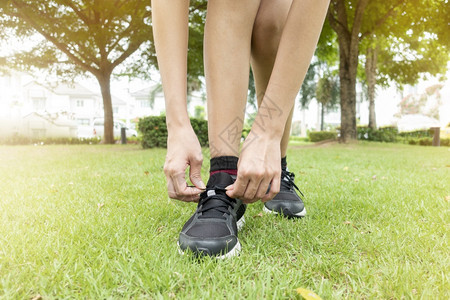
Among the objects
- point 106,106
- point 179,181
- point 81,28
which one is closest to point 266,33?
point 179,181

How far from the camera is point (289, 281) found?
0.91 meters

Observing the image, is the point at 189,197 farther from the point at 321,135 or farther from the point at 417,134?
the point at 321,135

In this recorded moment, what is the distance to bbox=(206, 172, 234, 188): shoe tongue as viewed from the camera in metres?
1.28

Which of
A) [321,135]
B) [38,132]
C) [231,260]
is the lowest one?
[231,260]

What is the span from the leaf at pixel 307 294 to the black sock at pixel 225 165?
60cm

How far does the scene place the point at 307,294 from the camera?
2.67 feet

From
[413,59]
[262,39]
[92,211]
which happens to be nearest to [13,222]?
[92,211]

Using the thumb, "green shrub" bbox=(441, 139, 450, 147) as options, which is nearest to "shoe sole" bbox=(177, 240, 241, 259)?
the thumb

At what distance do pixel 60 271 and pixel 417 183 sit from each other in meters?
2.74

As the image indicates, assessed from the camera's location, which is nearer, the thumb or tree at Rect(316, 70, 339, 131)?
the thumb

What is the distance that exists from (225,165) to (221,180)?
0.07m

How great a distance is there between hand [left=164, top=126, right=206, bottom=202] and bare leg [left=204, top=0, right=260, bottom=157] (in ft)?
0.59

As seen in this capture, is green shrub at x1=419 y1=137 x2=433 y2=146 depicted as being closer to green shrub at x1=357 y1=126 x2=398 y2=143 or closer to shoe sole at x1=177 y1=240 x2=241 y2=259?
green shrub at x1=357 y1=126 x2=398 y2=143

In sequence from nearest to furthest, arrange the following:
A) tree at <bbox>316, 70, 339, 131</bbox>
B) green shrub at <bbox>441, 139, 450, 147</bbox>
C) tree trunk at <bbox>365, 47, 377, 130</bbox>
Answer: green shrub at <bbox>441, 139, 450, 147</bbox> → tree trunk at <bbox>365, 47, 377, 130</bbox> → tree at <bbox>316, 70, 339, 131</bbox>
